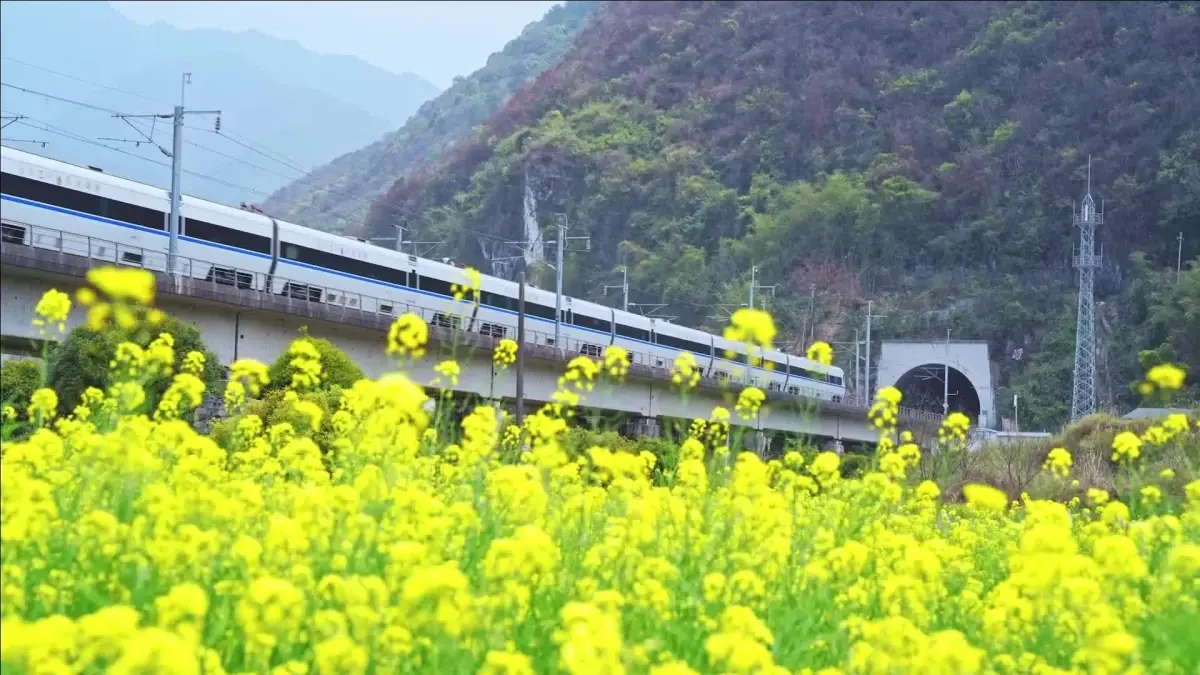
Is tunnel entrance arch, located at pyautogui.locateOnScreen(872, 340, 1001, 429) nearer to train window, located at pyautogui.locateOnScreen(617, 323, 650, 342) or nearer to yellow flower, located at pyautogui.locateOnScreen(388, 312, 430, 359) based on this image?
train window, located at pyautogui.locateOnScreen(617, 323, 650, 342)

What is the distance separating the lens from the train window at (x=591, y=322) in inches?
1177

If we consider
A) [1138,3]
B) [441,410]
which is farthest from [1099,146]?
[441,410]

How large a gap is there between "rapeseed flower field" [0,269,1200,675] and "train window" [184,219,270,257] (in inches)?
549

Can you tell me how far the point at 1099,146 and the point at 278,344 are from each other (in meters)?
47.9

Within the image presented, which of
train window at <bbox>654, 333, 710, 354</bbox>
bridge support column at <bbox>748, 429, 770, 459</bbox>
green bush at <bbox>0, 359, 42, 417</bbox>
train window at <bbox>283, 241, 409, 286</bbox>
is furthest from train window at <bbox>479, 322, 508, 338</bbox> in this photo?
bridge support column at <bbox>748, 429, 770, 459</bbox>

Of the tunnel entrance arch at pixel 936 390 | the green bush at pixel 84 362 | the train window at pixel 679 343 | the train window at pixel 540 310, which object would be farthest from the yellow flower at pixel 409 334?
the tunnel entrance arch at pixel 936 390

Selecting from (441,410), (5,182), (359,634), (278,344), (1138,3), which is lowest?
(359,634)

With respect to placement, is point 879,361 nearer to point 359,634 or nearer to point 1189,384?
point 1189,384

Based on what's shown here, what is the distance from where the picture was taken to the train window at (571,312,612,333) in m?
29.9

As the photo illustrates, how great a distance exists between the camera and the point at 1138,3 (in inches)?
2368

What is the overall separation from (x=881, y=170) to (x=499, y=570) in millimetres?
58486

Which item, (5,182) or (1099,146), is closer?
(5,182)

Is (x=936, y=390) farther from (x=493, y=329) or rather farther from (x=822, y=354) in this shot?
(x=822, y=354)

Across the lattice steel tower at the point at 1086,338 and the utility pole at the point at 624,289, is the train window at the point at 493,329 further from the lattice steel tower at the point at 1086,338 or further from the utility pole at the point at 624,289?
the lattice steel tower at the point at 1086,338
